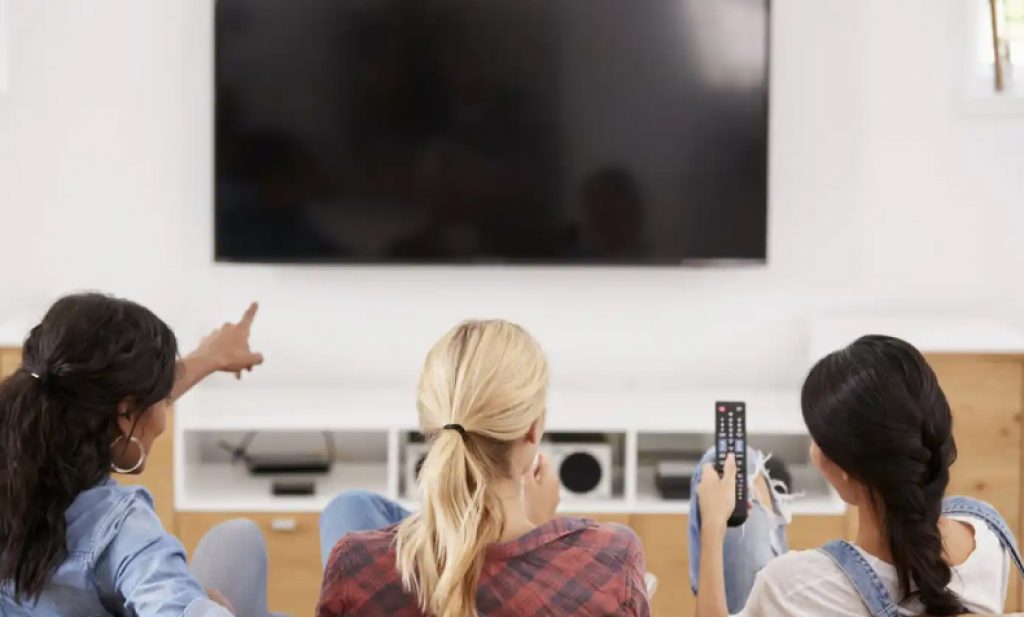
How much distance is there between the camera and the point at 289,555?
3412 mm

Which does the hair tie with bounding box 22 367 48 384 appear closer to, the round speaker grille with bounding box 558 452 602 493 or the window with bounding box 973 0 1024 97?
the round speaker grille with bounding box 558 452 602 493

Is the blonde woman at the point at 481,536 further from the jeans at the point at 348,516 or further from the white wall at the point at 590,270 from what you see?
the white wall at the point at 590,270

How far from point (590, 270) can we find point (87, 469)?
2301mm

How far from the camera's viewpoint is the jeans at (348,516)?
2.23m

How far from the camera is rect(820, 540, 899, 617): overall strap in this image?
1664mm

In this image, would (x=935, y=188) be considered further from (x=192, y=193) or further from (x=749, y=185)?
(x=192, y=193)

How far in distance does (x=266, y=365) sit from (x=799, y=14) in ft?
6.04

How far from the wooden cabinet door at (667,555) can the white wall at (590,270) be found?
56cm

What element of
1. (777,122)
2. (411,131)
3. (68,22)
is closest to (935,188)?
(777,122)

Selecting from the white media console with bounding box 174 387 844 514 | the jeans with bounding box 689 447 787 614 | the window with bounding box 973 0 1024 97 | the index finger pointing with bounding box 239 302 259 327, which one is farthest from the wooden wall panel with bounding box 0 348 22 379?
the window with bounding box 973 0 1024 97

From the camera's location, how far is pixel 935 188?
3.81 metres

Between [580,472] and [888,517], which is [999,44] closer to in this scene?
[580,472]

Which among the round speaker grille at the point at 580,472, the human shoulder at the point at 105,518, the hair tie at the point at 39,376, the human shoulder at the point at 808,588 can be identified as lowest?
the round speaker grille at the point at 580,472

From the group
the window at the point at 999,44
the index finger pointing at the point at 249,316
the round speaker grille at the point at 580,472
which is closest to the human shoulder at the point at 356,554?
the index finger pointing at the point at 249,316
